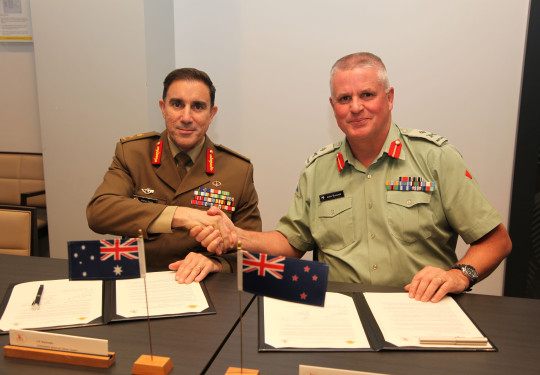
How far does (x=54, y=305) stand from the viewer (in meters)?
1.30

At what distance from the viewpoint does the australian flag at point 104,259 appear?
3.91ft

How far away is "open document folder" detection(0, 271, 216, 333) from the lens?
121 cm

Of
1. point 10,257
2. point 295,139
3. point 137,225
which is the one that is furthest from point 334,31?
point 10,257

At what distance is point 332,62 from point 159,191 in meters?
1.48

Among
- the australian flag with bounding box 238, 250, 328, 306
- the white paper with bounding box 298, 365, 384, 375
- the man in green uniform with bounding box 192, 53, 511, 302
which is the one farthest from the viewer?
the man in green uniform with bounding box 192, 53, 511, 302

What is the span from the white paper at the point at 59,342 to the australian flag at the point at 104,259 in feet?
0.62

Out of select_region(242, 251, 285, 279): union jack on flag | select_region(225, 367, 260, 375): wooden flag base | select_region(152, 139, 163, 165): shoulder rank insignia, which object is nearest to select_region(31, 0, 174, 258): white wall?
select_region(152, 139, 163, 165): shoulder rank insignia

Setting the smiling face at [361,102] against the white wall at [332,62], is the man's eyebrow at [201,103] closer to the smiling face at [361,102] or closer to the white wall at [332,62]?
the smiling face at [361,102]

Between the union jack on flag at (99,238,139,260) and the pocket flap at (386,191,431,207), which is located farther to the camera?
the pocket flap at (386,191,431,207)

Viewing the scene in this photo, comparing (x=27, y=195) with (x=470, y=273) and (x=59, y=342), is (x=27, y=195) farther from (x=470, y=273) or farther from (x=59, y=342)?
(x=470, y=273)

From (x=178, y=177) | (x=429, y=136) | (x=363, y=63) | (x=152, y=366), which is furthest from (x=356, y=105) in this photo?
(x=152, y=366)

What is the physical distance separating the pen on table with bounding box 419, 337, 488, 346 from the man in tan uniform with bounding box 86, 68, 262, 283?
2.96 ft

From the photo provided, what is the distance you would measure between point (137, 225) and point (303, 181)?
2.31 feet

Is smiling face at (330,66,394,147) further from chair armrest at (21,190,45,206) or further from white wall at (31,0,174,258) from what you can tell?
chair armrest at (21,190,45,206)
